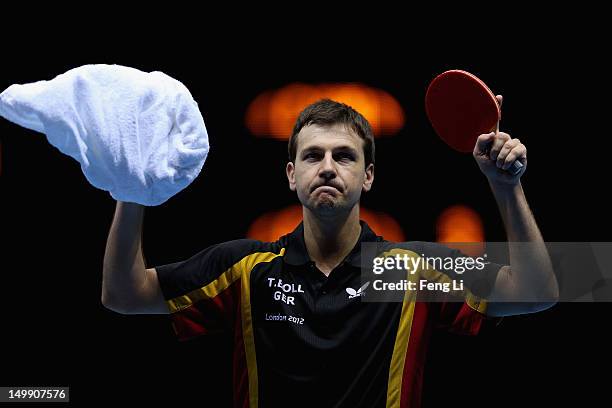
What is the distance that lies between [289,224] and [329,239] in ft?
5.32

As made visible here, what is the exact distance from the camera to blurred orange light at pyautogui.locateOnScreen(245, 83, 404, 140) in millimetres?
4594

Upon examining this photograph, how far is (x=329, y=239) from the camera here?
2920 millimetres

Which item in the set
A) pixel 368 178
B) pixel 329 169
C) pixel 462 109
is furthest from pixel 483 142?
pixel 368 178

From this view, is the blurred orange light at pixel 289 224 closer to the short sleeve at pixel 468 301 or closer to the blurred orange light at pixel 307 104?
the blurred orange light at pixel 307 104

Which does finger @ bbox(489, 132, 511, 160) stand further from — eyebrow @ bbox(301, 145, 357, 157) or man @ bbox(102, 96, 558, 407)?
eyebrow @ bbox(301, 145, 357, 157)

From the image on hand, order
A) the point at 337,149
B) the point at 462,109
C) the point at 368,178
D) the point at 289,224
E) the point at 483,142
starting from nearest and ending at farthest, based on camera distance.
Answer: the point at 483,142 < the point at 462,109 < the point at 337,149 < the point at 368,178 < the point at 289,224

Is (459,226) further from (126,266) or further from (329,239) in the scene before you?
(126,266)

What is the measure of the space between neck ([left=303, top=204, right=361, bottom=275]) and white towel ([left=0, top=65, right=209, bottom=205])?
1.95 ft

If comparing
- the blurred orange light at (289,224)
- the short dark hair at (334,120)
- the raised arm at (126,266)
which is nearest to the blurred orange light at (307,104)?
the blurred orange light at (289,224)

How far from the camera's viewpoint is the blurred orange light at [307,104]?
15.1ft

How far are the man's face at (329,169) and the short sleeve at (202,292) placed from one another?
1.28ft

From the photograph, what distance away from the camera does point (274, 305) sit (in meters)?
2.84

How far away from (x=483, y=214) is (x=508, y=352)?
2.71 ft

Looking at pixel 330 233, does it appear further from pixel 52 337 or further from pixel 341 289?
pixel 52 337
